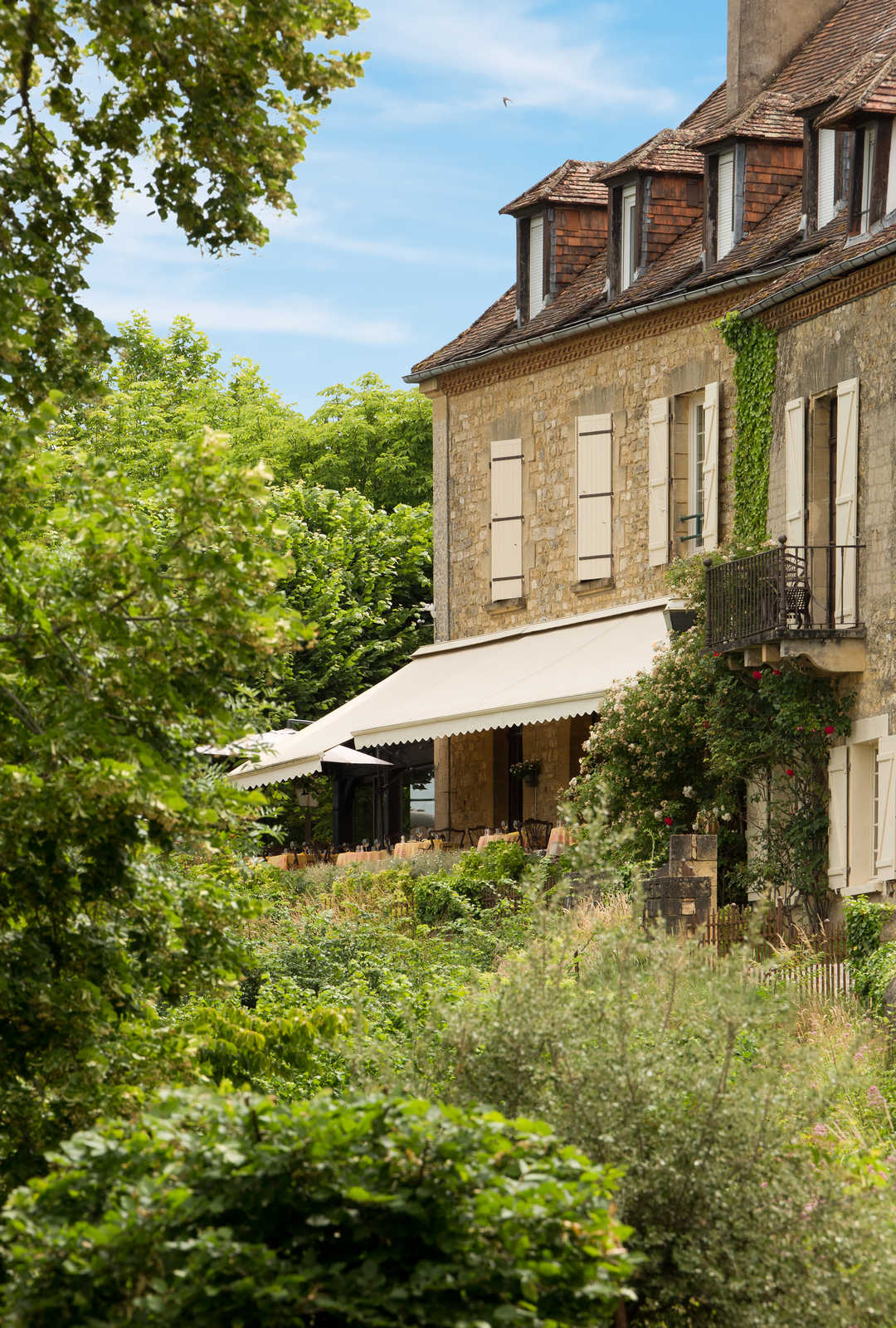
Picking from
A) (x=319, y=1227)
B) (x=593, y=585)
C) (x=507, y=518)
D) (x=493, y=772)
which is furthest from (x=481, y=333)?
(x=319, y=1227)

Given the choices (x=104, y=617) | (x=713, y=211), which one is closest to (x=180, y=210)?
(x=104, y=617)

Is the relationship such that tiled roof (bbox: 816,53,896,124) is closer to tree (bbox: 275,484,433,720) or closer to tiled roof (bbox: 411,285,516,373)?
tiled roof (bbox: 411,285,516,373)

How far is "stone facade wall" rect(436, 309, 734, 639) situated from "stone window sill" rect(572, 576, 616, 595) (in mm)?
18

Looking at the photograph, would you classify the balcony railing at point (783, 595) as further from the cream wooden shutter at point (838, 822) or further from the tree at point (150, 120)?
the tree at point (150, 120)

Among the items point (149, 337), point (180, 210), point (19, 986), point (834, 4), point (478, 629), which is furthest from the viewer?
point (149, 337)

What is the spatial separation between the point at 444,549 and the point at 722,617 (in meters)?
8.70

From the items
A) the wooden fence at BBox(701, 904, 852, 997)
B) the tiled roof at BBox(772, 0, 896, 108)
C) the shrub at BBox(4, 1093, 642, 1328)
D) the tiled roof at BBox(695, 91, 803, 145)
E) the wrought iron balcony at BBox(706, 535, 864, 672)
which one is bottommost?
the wooden fence at BBox(701, 904, 852, 997)

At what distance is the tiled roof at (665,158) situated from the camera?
23859 millimetres

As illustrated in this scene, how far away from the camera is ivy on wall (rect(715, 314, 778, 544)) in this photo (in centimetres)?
2014

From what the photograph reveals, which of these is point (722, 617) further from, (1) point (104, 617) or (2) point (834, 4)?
(1) point (104, 617)

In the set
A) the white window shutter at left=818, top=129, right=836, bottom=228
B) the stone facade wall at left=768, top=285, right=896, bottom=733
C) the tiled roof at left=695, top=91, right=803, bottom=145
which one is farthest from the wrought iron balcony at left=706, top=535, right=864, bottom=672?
the tiled roof at left=695, top=91, right=803, bottom=145

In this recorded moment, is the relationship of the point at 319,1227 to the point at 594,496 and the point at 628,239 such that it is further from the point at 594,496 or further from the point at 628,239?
the point at 628,239

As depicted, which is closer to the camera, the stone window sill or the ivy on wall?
the ivy on wall

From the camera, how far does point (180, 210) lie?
31.1 ft
